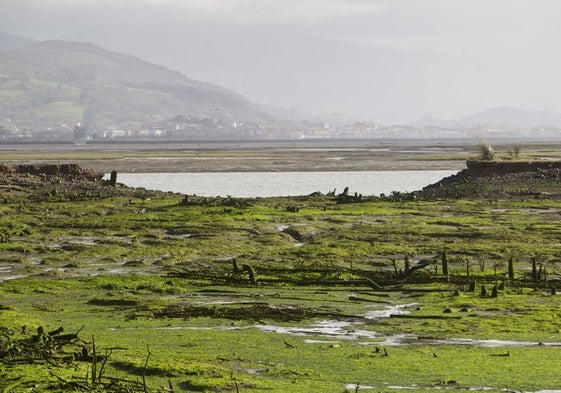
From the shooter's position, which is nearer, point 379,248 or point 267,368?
point 267,368

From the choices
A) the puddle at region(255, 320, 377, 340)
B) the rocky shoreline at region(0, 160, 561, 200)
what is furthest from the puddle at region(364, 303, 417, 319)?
the rocky shoreline at region(0, 160, 561, 200)

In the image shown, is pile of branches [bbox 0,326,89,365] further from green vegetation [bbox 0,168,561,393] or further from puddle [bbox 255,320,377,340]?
puddle [bbox 255,320,377,340]

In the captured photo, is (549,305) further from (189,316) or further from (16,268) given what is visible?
(16,268)

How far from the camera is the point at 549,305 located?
3038 centimetres

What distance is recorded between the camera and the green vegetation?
71.4ft

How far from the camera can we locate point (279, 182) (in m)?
105

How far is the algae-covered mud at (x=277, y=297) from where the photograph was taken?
2177 centimetres

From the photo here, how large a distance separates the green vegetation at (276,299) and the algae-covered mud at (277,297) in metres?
0.07

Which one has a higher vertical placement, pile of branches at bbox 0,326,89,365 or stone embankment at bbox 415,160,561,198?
pile of branches at bbox 0,326,89,365

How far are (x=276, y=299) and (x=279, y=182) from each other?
73.3 meters

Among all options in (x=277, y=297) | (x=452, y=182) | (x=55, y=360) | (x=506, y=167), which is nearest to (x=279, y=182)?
(x=452, y=182)

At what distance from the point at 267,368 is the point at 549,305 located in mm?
10698

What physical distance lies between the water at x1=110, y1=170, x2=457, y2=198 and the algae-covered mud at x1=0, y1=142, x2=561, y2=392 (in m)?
25.2

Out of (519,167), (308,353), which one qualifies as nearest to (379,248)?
(308,353)
